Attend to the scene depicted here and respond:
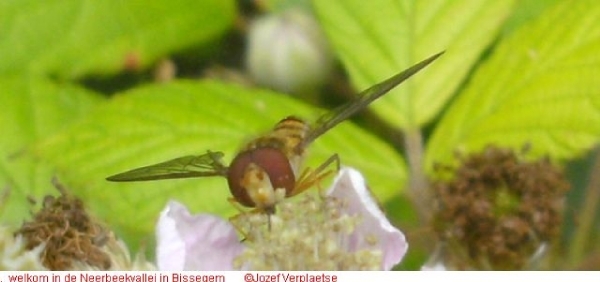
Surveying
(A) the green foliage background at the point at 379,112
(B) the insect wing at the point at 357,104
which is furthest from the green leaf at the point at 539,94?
(B) the insect wing at the point at 357,104

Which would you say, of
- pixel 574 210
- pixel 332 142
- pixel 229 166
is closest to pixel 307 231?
pixel 229 166

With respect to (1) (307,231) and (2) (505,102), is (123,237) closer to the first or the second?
(1) (307,231)

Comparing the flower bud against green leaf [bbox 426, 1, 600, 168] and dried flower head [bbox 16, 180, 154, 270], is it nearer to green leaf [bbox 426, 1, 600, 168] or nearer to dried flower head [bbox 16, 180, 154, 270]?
green leaf [bbox 426, 1, 600, 168]

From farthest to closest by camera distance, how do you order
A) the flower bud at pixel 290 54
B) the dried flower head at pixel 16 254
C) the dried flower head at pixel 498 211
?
the flower bud at pixel 290 54 → the dried flower head at pixel 498 211 → the dried flower head at pixel 16 254

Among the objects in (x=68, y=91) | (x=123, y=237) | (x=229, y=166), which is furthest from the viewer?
(x=68, y=91)

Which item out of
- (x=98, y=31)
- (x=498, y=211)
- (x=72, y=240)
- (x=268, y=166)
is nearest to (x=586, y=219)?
(x=498, y=211)

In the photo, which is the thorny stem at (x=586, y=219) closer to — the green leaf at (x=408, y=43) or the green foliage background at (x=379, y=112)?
the green foliage background at (x=379, y=112)

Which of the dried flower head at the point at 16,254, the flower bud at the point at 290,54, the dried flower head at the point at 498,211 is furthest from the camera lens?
the flower bud at the point at 290,54
